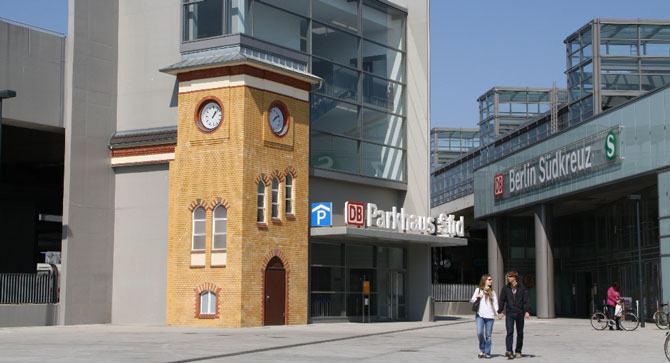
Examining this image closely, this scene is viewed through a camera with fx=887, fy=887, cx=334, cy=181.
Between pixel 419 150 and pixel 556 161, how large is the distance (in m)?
7.71

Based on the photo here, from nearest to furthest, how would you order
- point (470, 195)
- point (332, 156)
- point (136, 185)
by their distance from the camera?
1. point (136, 185)
2. point (332, 156)
3. point (470, 195)

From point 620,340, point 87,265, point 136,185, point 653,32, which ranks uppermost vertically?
point 653,32

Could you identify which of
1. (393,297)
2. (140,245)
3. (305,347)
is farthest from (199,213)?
(305,347)

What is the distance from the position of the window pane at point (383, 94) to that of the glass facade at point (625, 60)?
1635 centimetres

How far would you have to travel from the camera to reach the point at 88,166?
36.2 metres

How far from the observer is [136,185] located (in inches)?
1444

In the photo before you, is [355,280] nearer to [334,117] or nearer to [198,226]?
[334,117]

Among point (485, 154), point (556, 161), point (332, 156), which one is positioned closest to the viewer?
point (332, 156)

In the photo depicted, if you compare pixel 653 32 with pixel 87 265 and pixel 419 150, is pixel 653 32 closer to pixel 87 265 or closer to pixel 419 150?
pixel 419 150

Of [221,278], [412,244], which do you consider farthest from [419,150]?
[221,278]

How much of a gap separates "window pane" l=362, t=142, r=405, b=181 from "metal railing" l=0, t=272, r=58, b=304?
14.5 meters

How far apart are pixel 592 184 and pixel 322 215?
13.9 metres

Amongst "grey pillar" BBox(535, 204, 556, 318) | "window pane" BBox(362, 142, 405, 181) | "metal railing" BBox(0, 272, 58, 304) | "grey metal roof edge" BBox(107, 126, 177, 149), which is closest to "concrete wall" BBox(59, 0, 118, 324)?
"grey metal roof edge" BBox(107, 126, 177, 149)

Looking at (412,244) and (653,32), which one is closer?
(412,244)
